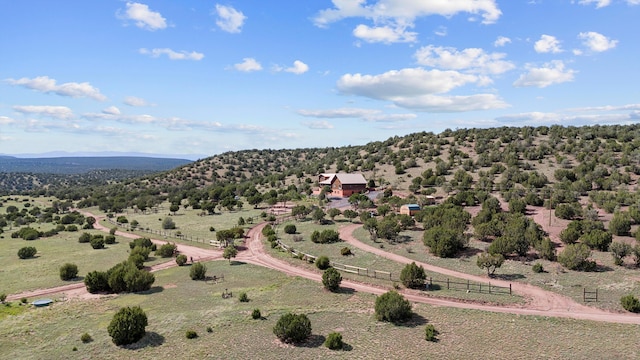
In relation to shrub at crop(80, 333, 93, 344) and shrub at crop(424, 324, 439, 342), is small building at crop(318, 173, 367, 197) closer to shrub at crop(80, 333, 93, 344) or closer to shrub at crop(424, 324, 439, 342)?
shrub at crop(424, 324, 439, 342)

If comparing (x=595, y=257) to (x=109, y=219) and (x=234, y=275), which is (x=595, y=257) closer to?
(x=234, y=275)

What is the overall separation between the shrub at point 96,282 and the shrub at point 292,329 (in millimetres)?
23897

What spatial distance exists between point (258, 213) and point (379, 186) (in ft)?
A: 121

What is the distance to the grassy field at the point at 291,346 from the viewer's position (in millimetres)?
26828

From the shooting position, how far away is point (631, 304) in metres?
32.5

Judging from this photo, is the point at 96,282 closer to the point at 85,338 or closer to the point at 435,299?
the point at 85,338

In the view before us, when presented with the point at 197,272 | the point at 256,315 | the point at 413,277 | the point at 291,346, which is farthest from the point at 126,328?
the point at 413,277

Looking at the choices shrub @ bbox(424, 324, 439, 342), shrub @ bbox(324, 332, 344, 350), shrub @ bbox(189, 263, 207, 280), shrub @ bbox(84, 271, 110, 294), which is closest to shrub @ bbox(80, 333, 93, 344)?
shrub @ bbox(84, 271, 110, 294)

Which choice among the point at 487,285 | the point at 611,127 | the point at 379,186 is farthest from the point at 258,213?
the point at 611,127

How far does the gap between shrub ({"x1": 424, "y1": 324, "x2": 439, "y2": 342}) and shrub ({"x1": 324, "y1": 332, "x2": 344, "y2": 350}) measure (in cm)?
→ 651

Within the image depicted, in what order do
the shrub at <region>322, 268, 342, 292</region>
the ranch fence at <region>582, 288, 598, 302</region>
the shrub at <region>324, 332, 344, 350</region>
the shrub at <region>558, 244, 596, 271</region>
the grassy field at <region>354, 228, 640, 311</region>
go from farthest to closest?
the shrub at <region>558, 244, 596, 271</region>
the shrub at <region>322, 268, 342, 292</region>
the grassy field at <region>354, 228, 640, 311</region>
the ranch fence at <region>582, 288, 598, 302</region>
the shrub at <region>324, 332, 344, 350</region>

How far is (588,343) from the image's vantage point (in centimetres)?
2731

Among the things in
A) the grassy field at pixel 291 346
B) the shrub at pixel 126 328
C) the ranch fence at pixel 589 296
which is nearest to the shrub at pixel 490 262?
the ranch fence at pixel 589 296

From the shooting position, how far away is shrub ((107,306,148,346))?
2841 centimetres
